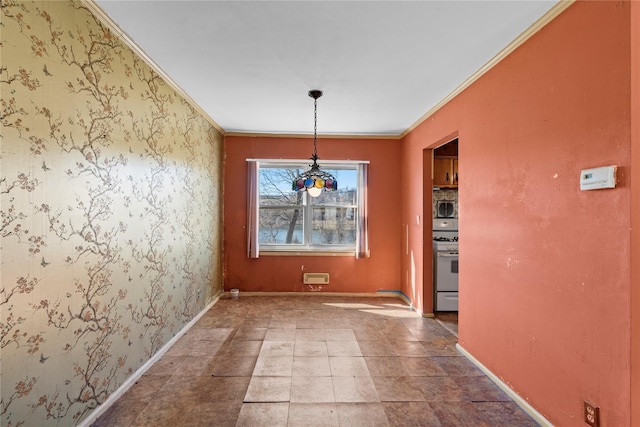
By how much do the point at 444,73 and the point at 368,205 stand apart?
2.52 meters

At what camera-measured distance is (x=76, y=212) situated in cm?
177

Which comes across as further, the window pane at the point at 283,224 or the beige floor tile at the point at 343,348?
the window pane at the point at 283,224

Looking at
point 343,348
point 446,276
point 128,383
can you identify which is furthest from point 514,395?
point 128,383

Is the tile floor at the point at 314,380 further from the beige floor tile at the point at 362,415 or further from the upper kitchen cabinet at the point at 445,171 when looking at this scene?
the upper kitchen cabinet at the point at 445,171

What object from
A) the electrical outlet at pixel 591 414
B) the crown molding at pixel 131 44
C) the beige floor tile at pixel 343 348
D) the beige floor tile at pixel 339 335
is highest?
the crown molding at pixel 131 44

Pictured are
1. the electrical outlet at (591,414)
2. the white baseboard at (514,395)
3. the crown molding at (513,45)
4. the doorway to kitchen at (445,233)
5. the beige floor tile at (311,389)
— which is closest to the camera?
the electrical outlet at (591,414)

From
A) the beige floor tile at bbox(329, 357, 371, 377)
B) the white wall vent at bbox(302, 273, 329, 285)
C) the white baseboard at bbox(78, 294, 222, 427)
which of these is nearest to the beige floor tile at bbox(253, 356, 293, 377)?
the beige floor tile at bbox(329, 357, 371, 377)

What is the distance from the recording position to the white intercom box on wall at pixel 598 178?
147 cm

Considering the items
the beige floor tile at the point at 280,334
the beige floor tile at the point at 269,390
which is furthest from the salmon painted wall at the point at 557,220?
the beige floor tile at the point at 280,334

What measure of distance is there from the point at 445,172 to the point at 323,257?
2.28 m

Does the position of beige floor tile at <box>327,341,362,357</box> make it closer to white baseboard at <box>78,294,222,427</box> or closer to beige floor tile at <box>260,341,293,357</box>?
beige floor tile at <box>260,341,293,357</box>

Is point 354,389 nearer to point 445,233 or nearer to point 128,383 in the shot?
point 128,383

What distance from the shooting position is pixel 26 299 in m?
1.46

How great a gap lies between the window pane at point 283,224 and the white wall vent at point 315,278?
0.57 metres
